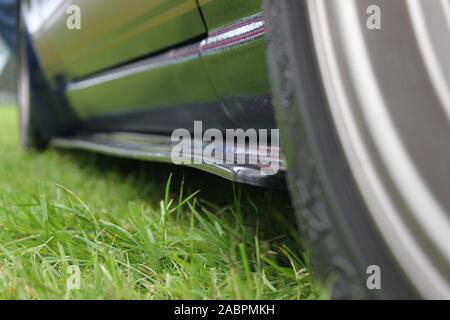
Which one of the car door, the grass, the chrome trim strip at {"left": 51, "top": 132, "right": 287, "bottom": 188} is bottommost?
the grass

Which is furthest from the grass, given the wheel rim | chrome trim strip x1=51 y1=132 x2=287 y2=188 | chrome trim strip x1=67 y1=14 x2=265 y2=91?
chrome trim strip x1=67 y1=14 x2=265 y2=91

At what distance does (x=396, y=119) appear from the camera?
108 centimetres

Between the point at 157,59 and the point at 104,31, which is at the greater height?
the point at 104,31

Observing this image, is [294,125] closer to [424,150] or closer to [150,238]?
[424,150]

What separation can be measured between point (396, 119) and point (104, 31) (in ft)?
4.86

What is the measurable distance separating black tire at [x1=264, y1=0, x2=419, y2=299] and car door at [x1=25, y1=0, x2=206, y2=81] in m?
0.60

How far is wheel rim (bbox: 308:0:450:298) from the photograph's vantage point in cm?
103

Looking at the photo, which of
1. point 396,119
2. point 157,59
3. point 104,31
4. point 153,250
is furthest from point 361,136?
point 104,31

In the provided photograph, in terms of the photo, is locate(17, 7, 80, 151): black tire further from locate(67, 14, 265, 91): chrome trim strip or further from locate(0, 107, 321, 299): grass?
locate(0, 107, 321, 299): grass

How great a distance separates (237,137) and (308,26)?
0.67 metres

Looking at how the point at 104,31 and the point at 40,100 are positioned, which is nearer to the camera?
the point at 104,31

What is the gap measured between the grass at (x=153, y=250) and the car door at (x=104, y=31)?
42cm

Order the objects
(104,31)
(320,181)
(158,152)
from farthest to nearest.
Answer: (104,31)
(158,152)
(320,181)

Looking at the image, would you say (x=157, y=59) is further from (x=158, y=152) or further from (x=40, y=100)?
(x=40, y=100)
